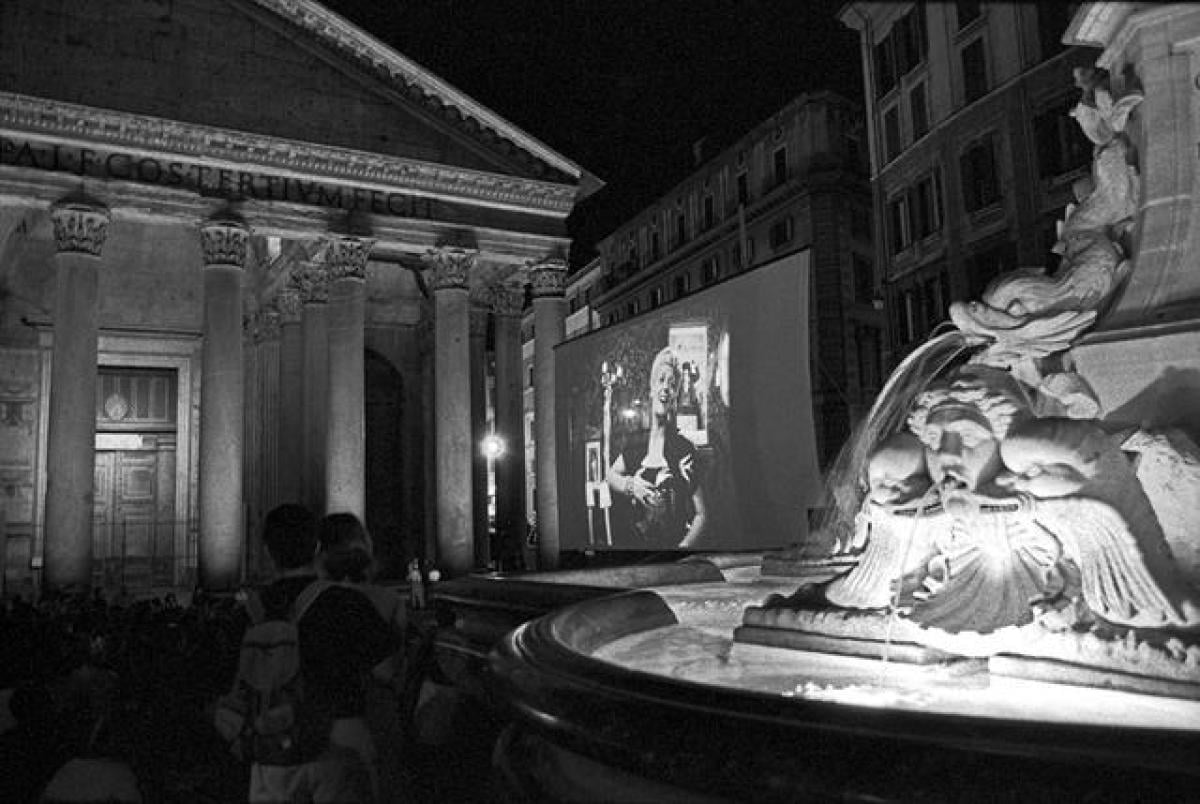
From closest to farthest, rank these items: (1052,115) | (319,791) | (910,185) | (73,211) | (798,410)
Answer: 1. (319,791)
2. (798,410)
3. (73,211)
4. (1052,115)
5. (910,185)

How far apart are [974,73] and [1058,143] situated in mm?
3069

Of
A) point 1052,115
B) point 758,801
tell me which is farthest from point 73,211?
point 1052,115

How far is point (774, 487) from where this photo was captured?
36.1ft

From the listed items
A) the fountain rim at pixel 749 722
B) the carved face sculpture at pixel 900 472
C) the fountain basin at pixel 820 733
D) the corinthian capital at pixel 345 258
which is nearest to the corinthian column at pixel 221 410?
the corinthian capital at pixel 345 258

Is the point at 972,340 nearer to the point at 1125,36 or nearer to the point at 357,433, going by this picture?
the point at 1125,36

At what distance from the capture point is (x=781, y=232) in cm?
3281

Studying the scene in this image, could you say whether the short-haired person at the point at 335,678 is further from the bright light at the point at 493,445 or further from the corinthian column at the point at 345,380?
the bright light at the point at 493,445

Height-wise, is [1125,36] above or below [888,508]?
above

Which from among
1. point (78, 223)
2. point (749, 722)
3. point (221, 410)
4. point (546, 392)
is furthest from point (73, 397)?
point (749, 722)

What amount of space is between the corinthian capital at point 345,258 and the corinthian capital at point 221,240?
1.83 meters

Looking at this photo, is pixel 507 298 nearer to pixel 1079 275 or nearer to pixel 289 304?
pixel 289 304

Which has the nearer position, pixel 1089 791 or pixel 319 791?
pixel 1089 791

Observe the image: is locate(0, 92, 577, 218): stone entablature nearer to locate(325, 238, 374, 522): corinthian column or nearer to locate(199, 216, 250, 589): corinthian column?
locate(199, 216, 250, 589): corinthian column

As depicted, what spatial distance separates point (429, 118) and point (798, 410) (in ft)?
36.4
